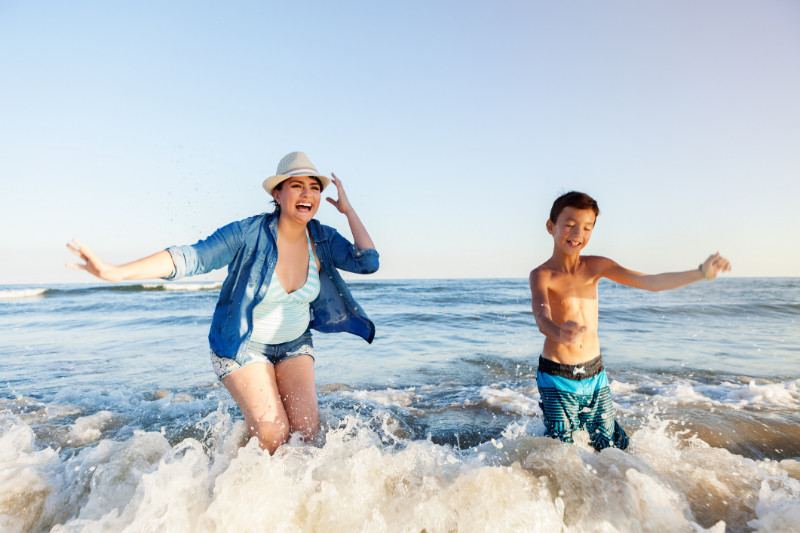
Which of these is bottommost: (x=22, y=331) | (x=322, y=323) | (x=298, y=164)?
(x=22, y=331)

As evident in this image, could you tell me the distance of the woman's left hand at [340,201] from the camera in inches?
153

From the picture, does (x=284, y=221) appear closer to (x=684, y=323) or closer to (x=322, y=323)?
(x=322, y=323)

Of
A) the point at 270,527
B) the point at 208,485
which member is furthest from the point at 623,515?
the point at 208,485

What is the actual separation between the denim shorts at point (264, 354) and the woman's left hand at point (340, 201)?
42.4 inches

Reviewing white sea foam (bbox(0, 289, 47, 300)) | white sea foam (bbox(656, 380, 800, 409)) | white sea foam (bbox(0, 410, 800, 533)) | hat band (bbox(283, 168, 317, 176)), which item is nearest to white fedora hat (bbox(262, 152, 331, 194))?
hat band (bbox(283, 168, 317, 176))

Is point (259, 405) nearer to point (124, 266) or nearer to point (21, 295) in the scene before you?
point (124, 266)

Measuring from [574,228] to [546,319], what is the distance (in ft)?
2.36

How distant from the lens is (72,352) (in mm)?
8805

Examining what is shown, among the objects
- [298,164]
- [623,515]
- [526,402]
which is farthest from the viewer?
[526,402]

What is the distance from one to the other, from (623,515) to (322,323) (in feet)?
8.53

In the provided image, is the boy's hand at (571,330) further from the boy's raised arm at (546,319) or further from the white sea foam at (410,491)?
the white sea foam at (410,491)

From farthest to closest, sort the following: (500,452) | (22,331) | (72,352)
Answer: (22,331)
(72,352)
(500,452)

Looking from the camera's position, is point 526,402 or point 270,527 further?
point 526,402

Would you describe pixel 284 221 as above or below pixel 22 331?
above
